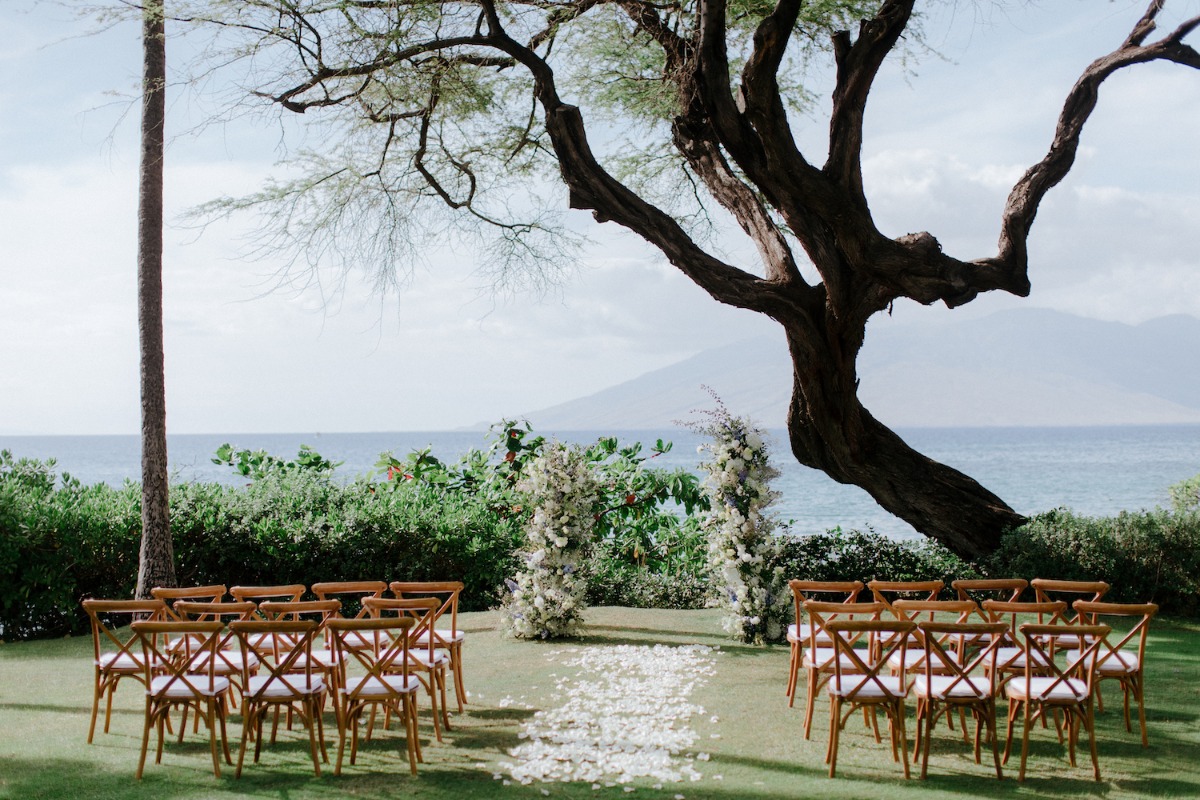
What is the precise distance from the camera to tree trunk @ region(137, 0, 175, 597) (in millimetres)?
9820

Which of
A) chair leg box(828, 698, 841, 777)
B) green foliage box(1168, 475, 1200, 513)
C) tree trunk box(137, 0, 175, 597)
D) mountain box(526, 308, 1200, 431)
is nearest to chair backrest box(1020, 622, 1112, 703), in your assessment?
chair leg box(828, 698, 841, 777)

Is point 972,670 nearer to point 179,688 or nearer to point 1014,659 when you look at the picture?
point 1014,659

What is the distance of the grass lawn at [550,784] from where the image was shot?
5.21m

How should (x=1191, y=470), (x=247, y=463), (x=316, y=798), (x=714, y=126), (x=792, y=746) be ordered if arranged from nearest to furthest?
(x=316, y=798) → (x=792, y=746) → (x=714, y=126) → (x=247, y=463) → (x=1191, y=470)

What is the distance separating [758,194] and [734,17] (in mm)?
2062

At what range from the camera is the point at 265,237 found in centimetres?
1045

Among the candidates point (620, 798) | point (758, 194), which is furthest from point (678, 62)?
point (620, 798)

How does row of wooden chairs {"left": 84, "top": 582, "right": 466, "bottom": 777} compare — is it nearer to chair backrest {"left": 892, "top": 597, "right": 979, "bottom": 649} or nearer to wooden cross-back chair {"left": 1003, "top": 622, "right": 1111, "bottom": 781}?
chair backrest {"left": 892, "top": 597, "right": 979, "bottom": 649}

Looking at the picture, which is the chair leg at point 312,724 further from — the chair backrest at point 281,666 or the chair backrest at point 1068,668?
the chair backrest at point 1068,668

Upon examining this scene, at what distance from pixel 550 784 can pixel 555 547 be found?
398 cm

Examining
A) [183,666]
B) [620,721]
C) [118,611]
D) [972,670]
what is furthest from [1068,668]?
[118,611]

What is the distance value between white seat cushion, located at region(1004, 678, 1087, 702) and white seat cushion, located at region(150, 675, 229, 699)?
4.39 m

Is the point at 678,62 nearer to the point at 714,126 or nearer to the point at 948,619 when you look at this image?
the point at 714,126

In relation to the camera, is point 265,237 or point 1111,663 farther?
point 265,237
